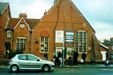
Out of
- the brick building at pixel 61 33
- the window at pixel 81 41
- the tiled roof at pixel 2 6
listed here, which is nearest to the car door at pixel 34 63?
the brick building at pixel 61 33

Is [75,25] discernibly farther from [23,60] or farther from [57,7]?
[23,60]

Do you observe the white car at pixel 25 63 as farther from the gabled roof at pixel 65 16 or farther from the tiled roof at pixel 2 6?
the tiled roof at pixel 2 6

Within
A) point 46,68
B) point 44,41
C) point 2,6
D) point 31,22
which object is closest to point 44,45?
point 44,41

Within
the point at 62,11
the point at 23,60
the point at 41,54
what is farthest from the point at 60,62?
the point at 62,11

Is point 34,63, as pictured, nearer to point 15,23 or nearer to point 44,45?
point 44,45

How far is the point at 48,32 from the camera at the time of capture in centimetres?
3422

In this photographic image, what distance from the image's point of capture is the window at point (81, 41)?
34.5m

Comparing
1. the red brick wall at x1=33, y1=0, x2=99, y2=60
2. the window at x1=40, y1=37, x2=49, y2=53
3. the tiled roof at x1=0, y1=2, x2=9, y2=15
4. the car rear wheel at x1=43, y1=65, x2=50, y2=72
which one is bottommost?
the car rear wheel at x1=43, y1=65, x2=50, y2=72

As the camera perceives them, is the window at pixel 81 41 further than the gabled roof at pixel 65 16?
Yes

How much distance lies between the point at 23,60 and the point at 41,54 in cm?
1716

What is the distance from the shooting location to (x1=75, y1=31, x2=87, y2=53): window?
113 ft

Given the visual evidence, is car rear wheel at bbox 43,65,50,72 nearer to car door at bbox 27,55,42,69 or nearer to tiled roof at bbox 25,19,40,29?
car door at bbox 27,55,42,69

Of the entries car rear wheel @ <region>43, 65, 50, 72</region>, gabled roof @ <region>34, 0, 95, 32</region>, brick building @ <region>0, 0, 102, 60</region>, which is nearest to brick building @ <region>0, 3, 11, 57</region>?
brick building @ <region>0, 0, 102, 60</region>

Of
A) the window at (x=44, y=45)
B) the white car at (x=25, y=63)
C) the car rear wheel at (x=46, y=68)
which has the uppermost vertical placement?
the window at (x=44, y=45)
